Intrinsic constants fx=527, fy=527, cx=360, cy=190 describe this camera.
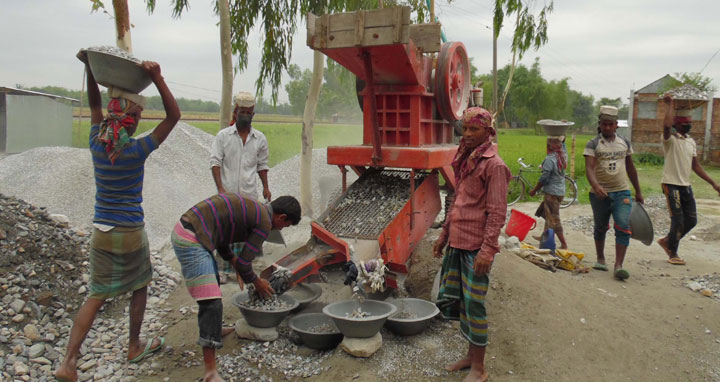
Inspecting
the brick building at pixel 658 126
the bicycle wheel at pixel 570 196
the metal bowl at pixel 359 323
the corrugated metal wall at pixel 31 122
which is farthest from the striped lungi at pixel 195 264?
the brick building at pixel 658 126

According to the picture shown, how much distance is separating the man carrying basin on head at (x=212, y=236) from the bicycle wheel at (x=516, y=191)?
28.8 feet

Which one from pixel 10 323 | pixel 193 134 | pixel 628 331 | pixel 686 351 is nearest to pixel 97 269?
pixel 10 323

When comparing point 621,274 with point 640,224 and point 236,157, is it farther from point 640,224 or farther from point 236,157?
point 236,157

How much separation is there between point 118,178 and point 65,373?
1.18 m

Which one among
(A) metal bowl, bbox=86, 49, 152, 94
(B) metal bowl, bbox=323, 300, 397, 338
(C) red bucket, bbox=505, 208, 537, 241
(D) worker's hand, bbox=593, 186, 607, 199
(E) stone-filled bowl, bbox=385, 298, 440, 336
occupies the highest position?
(A) metal bowl, bbox=86, 49, 152, 94

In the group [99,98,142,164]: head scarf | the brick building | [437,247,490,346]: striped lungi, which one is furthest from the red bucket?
the brick building

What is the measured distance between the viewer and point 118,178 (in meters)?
3.23

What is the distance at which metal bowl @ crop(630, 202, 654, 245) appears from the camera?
552 cm

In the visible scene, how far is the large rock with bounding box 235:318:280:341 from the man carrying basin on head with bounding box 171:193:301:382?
0.53 metres

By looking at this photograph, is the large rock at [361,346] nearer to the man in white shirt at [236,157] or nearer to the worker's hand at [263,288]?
the worker's hand at [263,288]

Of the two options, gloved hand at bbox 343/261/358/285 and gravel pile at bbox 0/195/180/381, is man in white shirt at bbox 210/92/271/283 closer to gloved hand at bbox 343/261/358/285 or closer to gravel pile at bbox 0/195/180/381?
gravel pile at bbox 0/195/180/381

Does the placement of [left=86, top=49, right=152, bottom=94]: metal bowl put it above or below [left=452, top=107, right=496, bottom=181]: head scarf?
above

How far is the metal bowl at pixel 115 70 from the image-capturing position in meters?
3.09

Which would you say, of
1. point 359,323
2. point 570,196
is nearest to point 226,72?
point 359,323
